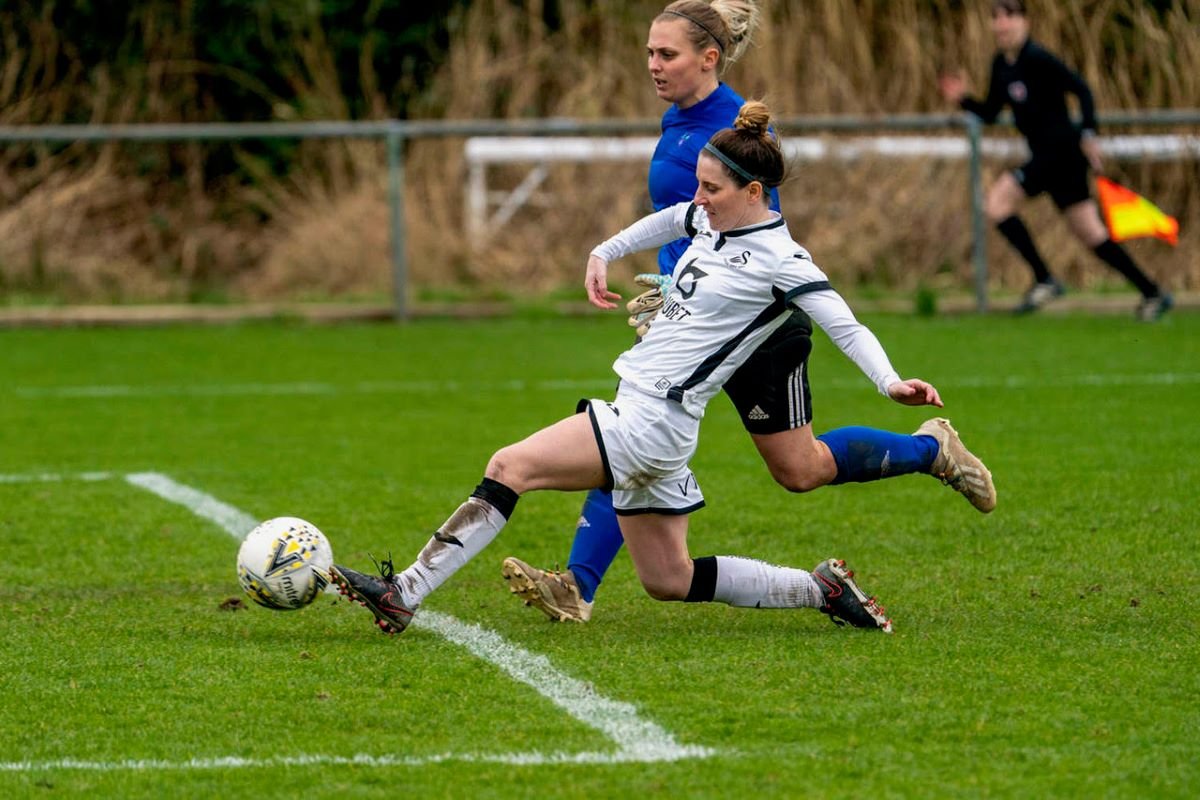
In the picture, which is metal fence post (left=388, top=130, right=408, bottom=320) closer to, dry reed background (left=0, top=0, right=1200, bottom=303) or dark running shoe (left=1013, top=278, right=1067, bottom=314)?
dry reed background (left=0, top=0, right=1200, bottom=303)

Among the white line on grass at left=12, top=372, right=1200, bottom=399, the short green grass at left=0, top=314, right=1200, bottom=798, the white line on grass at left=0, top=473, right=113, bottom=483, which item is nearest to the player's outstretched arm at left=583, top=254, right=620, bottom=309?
the short green grass at left=0, top=314, right=1200, bottom=798

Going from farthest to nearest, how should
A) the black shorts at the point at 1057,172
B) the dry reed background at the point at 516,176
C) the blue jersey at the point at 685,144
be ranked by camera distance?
the dry reed background at the point at 516,176 → the black shorts at the point at 1057,172 → the blue jersey at the point at 685,144

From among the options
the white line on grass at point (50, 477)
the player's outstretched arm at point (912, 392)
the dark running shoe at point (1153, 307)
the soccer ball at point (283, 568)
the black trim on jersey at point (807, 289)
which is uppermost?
the black trim on jersey at point (807, 289)

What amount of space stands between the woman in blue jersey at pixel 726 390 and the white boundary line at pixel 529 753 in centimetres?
31

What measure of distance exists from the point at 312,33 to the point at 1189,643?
16.6m

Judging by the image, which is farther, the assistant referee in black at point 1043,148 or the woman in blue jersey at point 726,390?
the assistant referee in black at point 1043,148

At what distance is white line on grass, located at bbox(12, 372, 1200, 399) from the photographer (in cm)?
1155

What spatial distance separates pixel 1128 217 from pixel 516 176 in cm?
A: 565

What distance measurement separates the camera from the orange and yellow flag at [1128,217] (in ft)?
46.7

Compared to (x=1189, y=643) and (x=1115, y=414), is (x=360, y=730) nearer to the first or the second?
(x=1189, y=643)

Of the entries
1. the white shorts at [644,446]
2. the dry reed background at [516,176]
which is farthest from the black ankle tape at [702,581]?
the dry reed background at [516,176]

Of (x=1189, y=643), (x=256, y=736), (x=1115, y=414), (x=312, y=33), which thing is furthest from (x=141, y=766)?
(x=312, y=33)

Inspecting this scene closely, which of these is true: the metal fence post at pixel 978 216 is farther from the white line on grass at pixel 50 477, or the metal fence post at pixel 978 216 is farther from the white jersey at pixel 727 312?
the white jersey at pixel 727 312

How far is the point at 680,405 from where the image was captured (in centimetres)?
548
